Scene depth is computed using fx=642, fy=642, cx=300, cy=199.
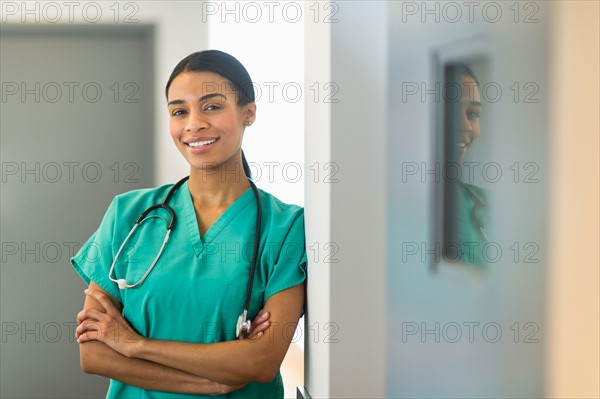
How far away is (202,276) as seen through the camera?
1.15 meters

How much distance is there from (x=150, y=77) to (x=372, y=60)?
44.1 inches

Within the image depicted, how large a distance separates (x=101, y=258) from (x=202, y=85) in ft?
1.26

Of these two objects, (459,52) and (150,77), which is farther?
(150,77)

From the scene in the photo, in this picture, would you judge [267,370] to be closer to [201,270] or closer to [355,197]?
[201,270]

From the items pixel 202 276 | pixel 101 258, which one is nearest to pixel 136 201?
pixel 101 258

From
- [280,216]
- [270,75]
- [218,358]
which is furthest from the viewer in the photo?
[270,75]

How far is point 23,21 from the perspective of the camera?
5.97 feet

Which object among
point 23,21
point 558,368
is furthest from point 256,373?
point 23,21

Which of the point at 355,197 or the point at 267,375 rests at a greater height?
the point at 355,197

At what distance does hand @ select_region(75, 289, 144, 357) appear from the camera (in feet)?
3.78

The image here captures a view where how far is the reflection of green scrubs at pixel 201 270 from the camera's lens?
45.3 inches

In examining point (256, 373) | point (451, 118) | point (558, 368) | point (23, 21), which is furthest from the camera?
point (23, 21)

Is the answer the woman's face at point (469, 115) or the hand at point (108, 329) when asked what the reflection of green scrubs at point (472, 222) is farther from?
the hand at point (108, 329)

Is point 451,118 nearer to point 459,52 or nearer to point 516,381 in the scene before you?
point 459,52
